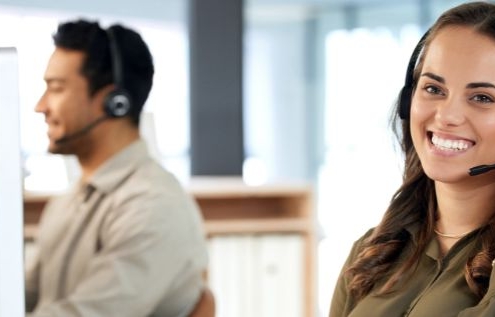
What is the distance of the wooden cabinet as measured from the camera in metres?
3.17

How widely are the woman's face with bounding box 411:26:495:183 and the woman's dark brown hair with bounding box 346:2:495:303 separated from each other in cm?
3

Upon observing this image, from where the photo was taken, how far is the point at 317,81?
23.7ft

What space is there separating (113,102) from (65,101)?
0.35 feet

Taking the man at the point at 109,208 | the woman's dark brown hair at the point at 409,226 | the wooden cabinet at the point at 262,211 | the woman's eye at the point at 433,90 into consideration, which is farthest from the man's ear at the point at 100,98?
the wooden cabinet at the point at 262,211

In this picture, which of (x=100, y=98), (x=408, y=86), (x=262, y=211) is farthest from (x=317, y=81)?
(x=408, y=86)

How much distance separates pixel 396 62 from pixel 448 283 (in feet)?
18.2

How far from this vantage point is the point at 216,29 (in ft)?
11.7

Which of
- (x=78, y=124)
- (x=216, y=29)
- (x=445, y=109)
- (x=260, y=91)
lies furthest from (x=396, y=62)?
(x=445, y=109)

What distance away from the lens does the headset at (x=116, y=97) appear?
1940 millimetres

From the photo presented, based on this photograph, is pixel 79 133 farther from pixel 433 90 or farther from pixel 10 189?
pixel 10 189

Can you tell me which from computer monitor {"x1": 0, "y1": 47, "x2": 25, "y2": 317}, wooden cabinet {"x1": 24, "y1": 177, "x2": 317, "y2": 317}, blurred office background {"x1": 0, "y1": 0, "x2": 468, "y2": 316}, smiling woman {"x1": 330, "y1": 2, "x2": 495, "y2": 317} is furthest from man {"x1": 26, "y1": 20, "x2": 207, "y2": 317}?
blurred office background {"x1": 0, "y1": 0, "x2": 468, "y2": 316}

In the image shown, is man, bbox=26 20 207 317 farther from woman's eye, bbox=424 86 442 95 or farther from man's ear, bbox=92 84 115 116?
woman's eye, bbox=424 86 442 95

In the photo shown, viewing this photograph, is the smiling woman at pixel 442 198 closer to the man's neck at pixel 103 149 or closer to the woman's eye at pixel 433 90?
the woman's eye at pixel 433 90

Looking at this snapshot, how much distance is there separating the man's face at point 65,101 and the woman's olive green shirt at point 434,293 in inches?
32.3
